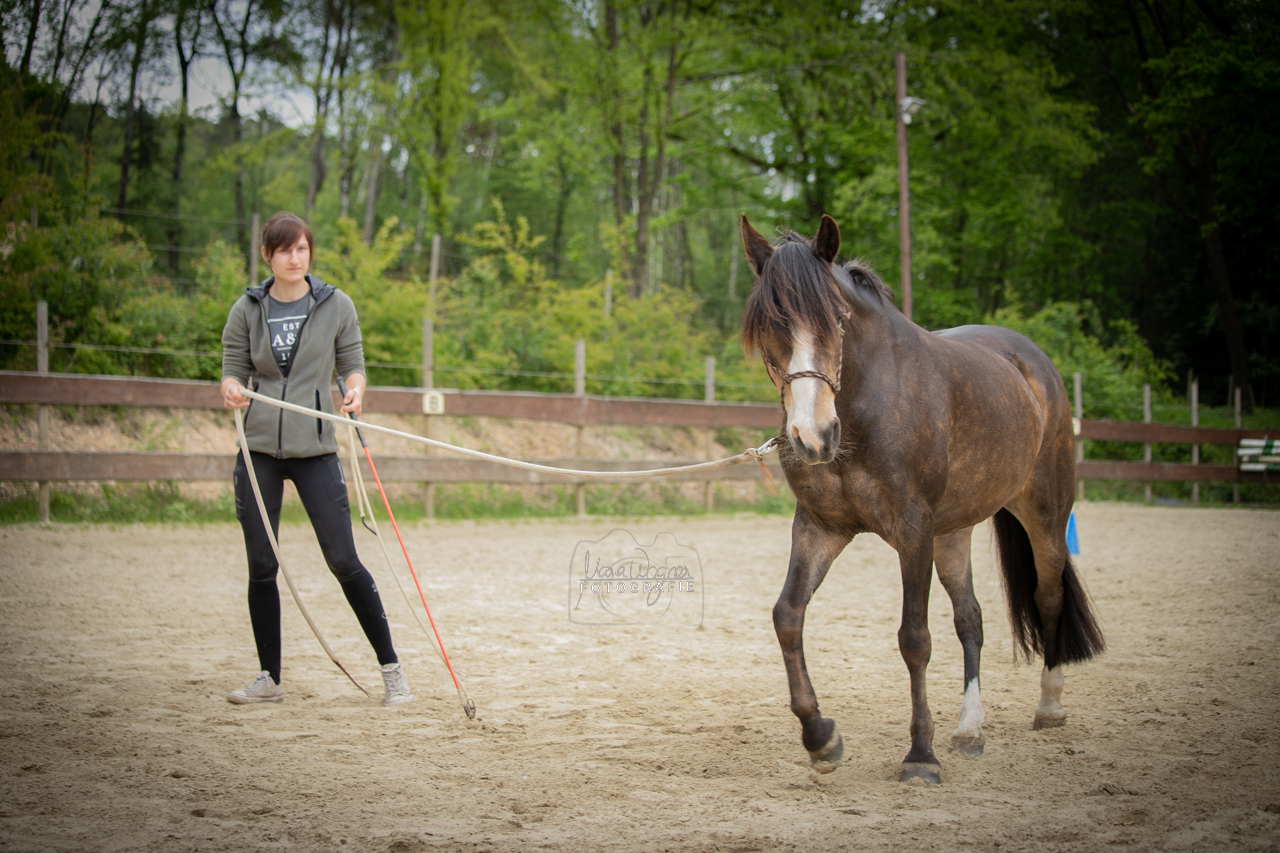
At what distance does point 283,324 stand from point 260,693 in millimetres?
1520

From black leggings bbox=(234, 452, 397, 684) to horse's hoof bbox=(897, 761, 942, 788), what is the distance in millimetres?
2004

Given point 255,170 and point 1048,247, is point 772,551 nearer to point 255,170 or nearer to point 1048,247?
point 1048,247

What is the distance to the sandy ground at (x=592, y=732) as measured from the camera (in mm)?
2285

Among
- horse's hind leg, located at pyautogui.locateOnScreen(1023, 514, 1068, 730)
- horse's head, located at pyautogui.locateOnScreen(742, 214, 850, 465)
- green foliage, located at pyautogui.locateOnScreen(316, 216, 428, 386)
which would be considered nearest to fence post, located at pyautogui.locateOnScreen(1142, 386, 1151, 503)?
green foliage, located at pyautogui.locateOnScreen(316, 216, 428, 386)

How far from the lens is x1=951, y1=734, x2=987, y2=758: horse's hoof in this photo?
302 centimetres

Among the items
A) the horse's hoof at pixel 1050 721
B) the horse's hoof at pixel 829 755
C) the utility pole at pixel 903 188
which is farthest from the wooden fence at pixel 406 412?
the horse's hoof at pixel 829 755

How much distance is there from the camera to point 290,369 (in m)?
3.40

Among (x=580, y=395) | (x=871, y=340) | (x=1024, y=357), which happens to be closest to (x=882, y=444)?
(x=871, y=340)

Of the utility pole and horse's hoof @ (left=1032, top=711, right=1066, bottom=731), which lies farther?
the utility pole

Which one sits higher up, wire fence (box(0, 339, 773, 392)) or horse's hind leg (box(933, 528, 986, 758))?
wire fence (box(0, 339, 773, 392))

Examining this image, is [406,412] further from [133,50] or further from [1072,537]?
[133,50]

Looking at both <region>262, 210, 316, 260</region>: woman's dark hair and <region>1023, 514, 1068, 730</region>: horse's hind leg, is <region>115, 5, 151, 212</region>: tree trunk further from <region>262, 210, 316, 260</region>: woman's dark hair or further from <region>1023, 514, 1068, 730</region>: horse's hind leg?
<region>1023, 514, 1068, 730</region>: horse's hind leg

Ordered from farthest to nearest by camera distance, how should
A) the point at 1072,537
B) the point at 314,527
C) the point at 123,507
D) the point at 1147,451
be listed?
1. the point at 1147,451
2. the point at 123,507
3. the point at 1072,537
4. the point at 314,527

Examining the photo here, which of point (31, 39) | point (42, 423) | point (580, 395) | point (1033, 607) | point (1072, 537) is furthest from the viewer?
point (31, 39)
